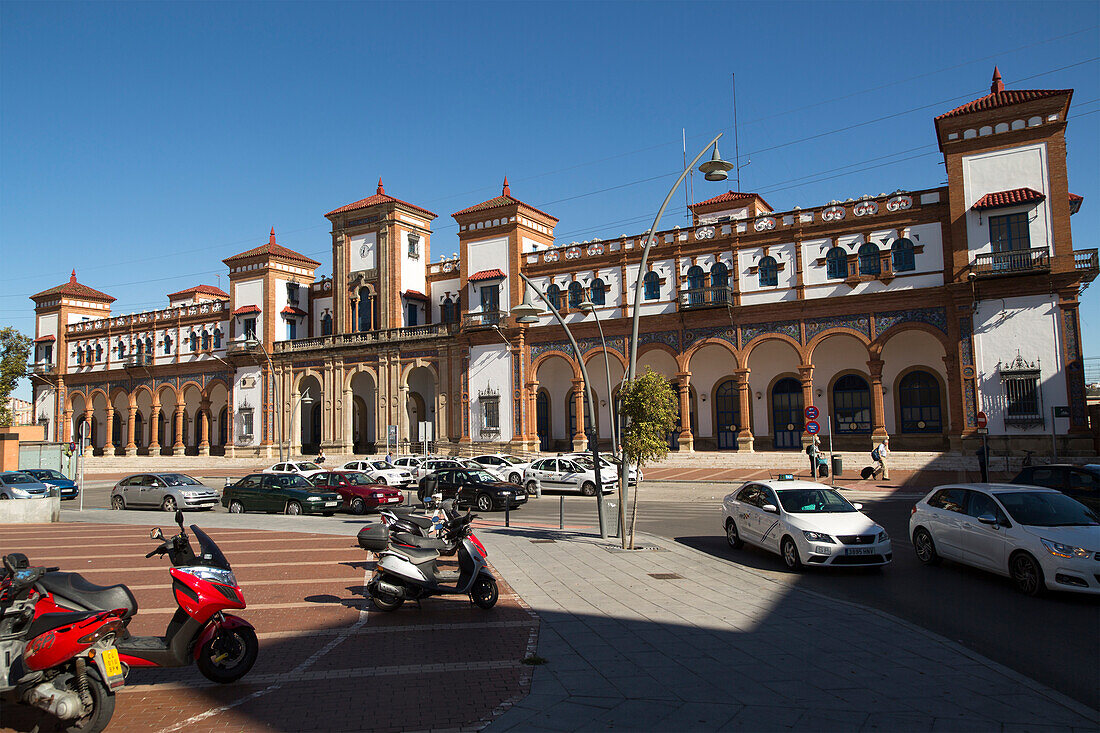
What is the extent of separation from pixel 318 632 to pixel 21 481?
26089 millimetres

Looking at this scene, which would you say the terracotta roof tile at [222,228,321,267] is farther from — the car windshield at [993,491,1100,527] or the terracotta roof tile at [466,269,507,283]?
the car windshield at [993,491,1100,527]

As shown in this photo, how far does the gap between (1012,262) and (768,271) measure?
33.3 feet

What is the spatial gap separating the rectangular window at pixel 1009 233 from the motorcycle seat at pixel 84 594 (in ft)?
110

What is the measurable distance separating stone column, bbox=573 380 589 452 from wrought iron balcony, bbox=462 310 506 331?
571 cm

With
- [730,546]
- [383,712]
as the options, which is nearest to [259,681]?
[383,712]

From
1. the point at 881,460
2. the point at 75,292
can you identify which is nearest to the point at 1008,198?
the point at 881,460

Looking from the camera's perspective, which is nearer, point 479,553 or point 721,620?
point 721,620

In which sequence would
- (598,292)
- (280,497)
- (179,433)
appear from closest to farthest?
(280,497) < (598,292) < (179,433)

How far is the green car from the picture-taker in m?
22.3

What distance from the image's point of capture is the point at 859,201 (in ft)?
111

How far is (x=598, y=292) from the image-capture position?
132ft

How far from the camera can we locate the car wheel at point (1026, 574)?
31.9 feet

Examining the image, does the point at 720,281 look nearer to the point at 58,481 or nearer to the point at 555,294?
the point at 555,294

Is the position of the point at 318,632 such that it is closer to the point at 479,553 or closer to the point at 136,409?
the point at 479,553
